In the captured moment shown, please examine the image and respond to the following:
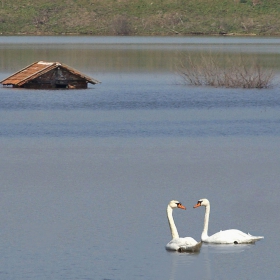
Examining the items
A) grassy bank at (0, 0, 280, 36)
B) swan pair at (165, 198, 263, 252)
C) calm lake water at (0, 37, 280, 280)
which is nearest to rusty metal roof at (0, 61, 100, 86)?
calm lake water at (0, 37, 280, 280)

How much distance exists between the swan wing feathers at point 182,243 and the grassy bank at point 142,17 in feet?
274

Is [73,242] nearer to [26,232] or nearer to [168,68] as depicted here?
[26,232]

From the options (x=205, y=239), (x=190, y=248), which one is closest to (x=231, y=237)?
(x=205, y=239)

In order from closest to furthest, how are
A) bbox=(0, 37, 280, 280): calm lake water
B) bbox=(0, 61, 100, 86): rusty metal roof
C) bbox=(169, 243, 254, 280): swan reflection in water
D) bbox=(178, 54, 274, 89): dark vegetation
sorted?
bbox=(169, 243, 254, 280): swan reflection in water, bbox=(0, 37, 280, 280): calm lake water, bbox=(0, 61, 100, 86): rusty metal roof, bbox=(178, 54, 274, 89): dark vegetation

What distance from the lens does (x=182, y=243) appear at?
44.7 ft

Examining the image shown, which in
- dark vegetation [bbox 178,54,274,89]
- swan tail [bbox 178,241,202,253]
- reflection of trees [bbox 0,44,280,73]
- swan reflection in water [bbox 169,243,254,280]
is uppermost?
swan tail [bbox 178,241,202,253]

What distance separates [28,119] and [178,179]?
12.0 metres

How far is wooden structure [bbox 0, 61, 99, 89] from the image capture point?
40375 millimetres

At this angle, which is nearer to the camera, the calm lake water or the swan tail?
the calm lake water

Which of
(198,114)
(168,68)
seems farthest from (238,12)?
(198,114)

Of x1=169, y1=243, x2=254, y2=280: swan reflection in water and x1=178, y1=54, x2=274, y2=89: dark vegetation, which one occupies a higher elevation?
x1=169, y1=243, x2=254, y2=280: swan reflection in water

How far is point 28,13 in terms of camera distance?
96.9m

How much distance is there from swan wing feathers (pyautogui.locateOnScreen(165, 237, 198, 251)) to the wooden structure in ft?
87.6

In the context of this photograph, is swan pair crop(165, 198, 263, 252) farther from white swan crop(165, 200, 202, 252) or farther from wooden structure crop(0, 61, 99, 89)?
wooden structure crop(0, 61, 99, 89)
